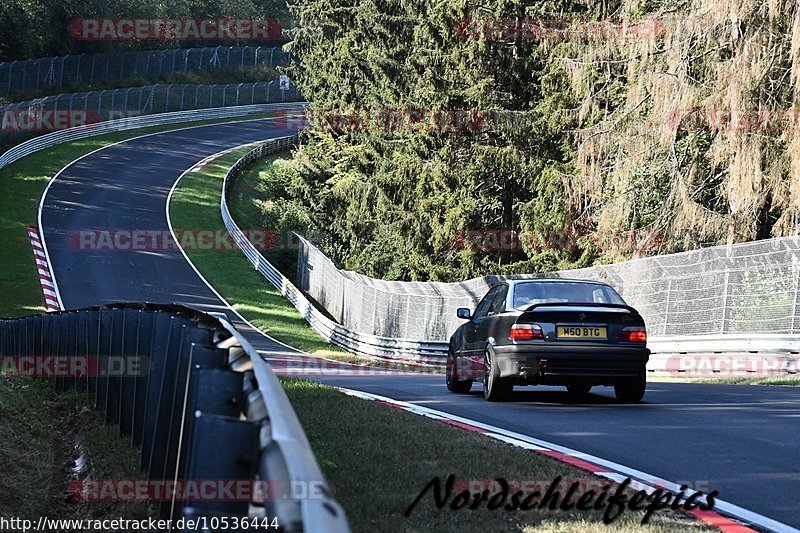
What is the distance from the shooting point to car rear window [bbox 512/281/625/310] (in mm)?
13984

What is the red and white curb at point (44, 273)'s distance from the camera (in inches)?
1612

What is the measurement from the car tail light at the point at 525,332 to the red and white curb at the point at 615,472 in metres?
1.30

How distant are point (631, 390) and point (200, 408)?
404 inches

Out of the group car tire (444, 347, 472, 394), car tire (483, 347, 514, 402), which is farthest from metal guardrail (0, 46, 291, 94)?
car tire (483, 347, 514, 402)

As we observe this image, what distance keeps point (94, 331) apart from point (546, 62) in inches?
1068

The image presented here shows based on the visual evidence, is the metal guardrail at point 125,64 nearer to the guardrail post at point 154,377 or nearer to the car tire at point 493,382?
the car tire at point 493,382

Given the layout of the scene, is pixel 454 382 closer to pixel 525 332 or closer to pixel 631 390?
pixel 631 390

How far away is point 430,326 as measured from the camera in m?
33.9

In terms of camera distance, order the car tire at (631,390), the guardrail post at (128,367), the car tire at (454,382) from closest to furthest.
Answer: the guardrail post at (128,367) → the car tire at (631,390) → the car tire at (454,382)

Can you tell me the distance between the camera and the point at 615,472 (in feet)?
27.1

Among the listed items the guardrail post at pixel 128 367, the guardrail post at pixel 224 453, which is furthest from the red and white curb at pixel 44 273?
the guardrail post at pixel 224 453

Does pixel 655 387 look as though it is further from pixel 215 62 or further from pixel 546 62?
pixel 215 62

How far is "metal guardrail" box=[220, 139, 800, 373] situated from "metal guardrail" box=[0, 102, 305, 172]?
11775 millimetres

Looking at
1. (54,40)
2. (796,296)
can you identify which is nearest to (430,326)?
(796,296)
